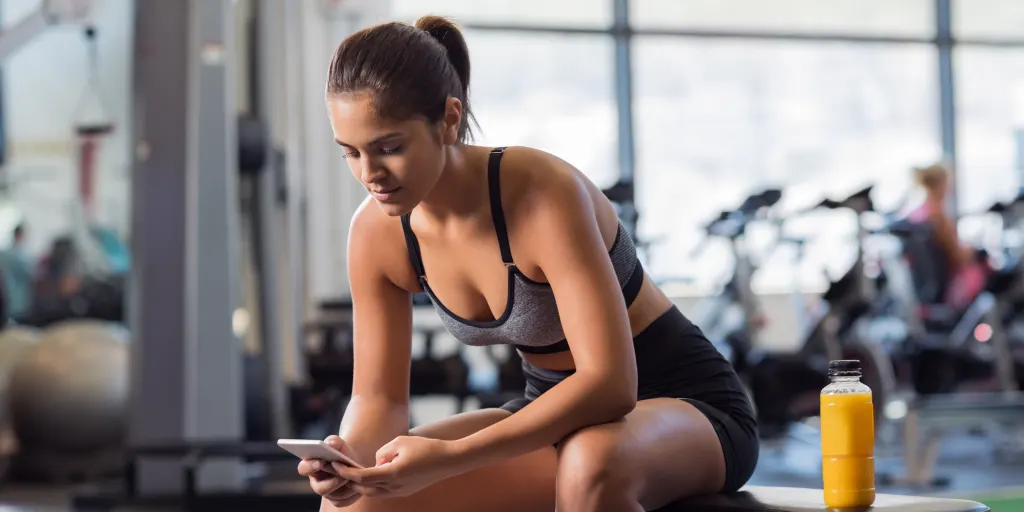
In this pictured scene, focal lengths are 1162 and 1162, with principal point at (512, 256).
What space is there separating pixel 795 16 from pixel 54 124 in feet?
16.2

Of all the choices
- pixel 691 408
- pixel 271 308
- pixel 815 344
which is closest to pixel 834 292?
pixel 815 344

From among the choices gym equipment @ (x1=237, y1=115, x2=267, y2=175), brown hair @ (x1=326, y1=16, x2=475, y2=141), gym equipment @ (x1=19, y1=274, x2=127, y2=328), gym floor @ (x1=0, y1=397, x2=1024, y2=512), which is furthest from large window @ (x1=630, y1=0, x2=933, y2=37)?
brown hair @ (x1=326, y1=16, x2=475, y2=141)

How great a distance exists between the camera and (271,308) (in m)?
4.96

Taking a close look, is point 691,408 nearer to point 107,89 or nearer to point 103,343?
point 103,343

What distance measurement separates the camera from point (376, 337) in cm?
165

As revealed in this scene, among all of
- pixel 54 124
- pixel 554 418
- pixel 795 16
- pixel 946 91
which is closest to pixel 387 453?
pixel 554 418

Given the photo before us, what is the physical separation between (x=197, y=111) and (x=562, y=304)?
9.52 feet

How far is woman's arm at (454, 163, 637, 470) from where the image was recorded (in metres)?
1.40

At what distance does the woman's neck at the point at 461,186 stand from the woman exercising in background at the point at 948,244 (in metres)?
4.46

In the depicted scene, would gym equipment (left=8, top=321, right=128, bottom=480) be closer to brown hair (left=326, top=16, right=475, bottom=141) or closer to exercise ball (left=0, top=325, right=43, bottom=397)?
exercise ball (left=0, top=325, right=43, bottom=397)

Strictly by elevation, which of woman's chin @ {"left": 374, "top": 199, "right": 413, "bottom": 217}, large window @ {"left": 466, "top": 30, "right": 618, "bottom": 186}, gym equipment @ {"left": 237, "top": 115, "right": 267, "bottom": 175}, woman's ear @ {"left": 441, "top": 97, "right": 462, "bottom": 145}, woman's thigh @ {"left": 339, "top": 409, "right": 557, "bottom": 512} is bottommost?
woman's thigh @ {"left": 339, "top": 409, "right": 557, "bottom": 512}

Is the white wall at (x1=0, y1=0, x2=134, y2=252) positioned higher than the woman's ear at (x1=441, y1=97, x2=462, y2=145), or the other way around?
the white wall at (x1=0, y1=0, x2=134, y2=252)

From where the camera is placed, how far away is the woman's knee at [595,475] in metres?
1.36

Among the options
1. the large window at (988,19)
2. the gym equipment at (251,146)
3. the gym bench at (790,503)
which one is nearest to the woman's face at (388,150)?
the gym bench at (790,503)
